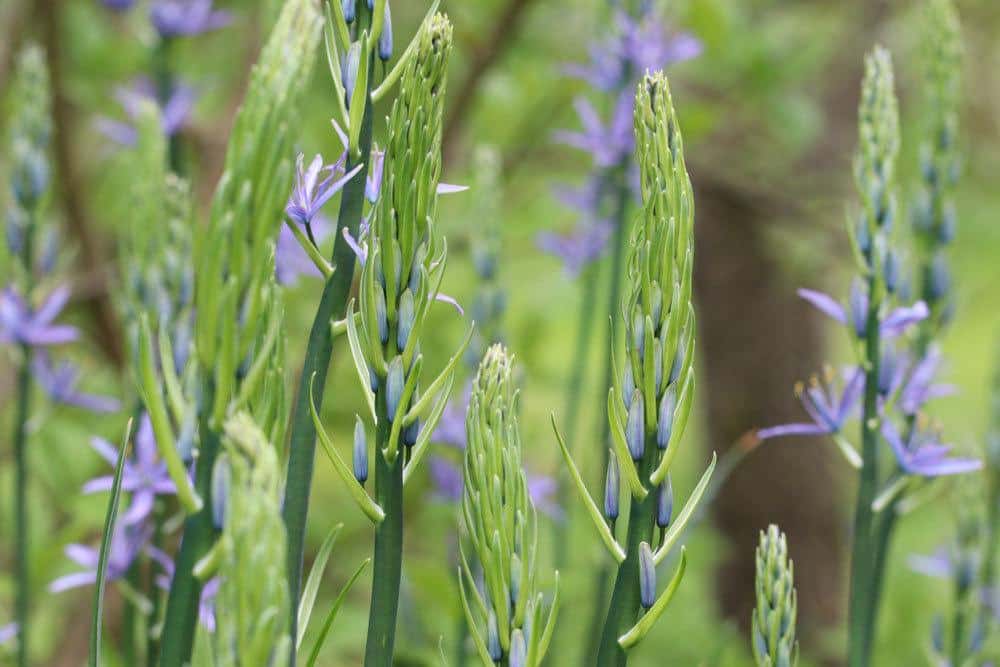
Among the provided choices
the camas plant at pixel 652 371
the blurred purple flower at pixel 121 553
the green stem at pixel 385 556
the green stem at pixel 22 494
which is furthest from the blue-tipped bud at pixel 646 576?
the green stem at pixel 22 494

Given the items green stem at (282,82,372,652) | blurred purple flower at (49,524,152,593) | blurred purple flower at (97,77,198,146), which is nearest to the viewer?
green stem at (282,82,372,652)

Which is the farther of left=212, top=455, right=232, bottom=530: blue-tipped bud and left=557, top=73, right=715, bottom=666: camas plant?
left=557, top=73, right=715, bottom=666: camas plant

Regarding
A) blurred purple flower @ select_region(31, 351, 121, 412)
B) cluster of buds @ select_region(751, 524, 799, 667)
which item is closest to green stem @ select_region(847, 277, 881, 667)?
cluster of buds @ select_region(751, 524, 799, 667)

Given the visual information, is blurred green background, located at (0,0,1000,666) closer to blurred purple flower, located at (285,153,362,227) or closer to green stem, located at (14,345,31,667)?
green stem, located at (14,345,31,667)

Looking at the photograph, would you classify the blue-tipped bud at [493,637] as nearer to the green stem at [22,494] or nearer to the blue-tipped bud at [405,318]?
the blue-tipped bud at [405,318]

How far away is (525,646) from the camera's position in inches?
28.3

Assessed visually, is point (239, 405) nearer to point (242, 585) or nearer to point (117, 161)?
point (242, 585)

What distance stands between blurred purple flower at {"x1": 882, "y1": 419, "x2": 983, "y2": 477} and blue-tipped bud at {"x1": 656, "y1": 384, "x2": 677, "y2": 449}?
0.46 meters

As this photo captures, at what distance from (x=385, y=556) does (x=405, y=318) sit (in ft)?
0.47

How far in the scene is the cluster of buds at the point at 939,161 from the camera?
1369mm

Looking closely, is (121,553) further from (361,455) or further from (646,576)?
(646,576)

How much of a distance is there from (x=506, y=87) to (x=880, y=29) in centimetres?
119

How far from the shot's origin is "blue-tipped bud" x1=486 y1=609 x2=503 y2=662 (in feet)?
2.31

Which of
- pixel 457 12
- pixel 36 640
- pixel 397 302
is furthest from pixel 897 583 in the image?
pixel 397 302
